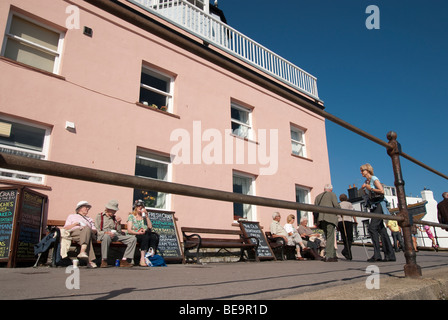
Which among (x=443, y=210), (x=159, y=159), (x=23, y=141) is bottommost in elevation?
(x=443, y=210)

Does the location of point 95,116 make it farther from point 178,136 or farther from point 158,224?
point 158,224

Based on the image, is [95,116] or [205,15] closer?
[95,116]

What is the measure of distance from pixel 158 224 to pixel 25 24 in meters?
5.42

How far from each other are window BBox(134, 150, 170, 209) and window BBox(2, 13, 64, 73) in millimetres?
2840

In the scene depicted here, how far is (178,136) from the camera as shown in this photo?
8.84m

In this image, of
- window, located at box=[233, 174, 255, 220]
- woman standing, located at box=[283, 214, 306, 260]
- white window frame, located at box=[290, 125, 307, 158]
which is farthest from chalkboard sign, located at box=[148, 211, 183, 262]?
white window frame, located at box=[290, 125, 307, 158]

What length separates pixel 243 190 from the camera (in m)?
10.3

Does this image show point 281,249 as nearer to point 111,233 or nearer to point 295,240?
point 295,240

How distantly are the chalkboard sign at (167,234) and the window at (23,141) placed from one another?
2.60 meters

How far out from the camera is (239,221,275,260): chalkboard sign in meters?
8.79

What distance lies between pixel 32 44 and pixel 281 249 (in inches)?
326

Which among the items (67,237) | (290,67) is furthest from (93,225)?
(290,67)

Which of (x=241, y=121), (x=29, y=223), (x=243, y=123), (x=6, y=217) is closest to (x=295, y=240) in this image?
(x=243, y=123)
